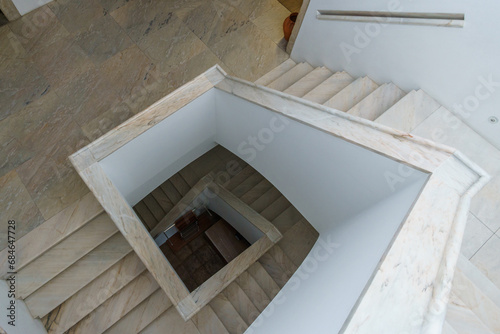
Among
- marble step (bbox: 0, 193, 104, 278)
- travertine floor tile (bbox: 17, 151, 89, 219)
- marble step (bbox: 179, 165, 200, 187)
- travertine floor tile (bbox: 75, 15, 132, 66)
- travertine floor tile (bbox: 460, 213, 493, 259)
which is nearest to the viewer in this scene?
travertine floor tile (bbox: 460, 213, 493, 259)

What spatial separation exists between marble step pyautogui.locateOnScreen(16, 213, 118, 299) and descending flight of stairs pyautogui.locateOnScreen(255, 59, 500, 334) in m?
3.13

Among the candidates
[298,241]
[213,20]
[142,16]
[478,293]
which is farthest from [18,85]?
[478,293]

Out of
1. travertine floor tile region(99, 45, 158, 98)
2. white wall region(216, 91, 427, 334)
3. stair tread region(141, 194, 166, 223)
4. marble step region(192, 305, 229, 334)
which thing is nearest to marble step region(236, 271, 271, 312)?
marble step region(192, 305, 229, 334)

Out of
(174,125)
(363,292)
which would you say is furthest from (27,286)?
(363,292)

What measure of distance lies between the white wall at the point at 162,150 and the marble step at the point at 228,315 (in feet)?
6.33

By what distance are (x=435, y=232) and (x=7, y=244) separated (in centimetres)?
445

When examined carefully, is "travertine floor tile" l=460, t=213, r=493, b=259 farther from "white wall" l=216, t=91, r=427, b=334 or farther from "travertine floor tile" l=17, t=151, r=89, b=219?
"travertine floor tile" l=17, t=151, r=89, b=219

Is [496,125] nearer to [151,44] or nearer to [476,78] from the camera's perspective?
[476,78]

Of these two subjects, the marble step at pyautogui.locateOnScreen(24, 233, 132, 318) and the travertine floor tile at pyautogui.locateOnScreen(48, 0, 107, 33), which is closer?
the marble step at pyautogui.locateOnScreen(24, 233, 132, 318)

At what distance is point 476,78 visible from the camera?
3635 mm

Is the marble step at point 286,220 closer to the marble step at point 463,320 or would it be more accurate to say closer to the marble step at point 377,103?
the marble step at point 377,103

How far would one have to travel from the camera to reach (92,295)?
185 inches

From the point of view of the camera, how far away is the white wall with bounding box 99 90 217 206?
4480 mm

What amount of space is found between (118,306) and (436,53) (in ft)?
15.7
